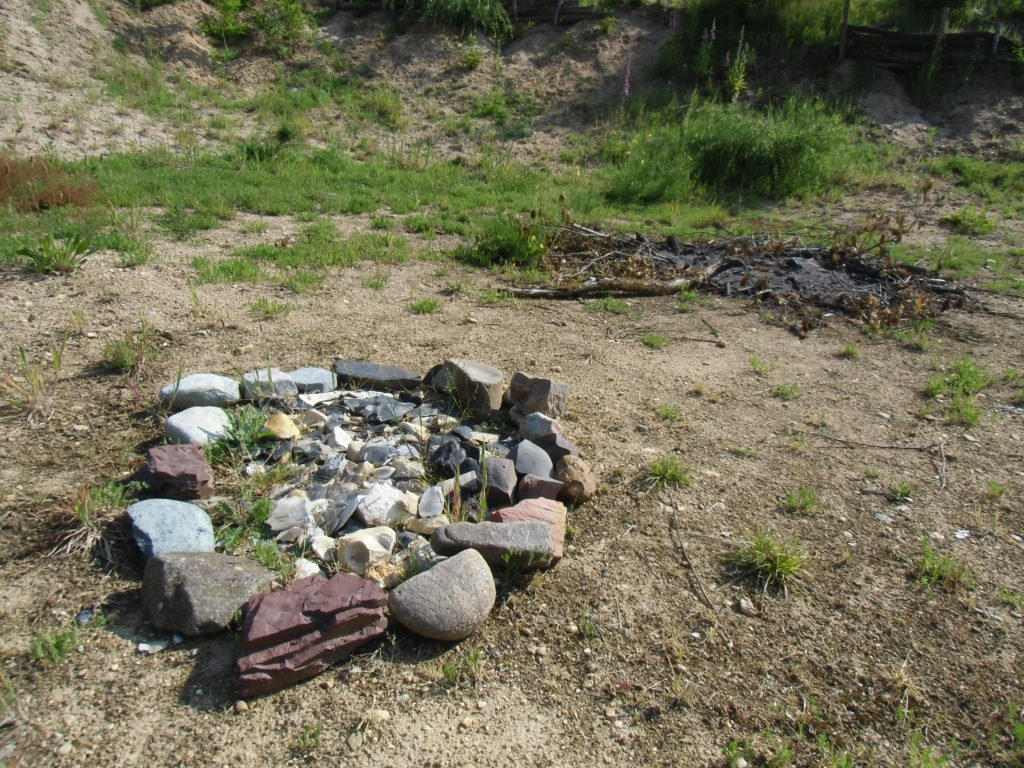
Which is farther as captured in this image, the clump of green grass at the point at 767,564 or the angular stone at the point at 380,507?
the angular stone at the point at 380,507

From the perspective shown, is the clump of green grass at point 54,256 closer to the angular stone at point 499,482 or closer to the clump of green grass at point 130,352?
the clump of green grass at point 130,352

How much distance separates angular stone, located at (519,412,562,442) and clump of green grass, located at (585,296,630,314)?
231 cm

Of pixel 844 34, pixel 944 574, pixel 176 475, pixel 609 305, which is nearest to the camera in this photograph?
pixel 944 574

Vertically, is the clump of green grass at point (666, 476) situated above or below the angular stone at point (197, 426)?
below

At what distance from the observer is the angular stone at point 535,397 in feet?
13.8

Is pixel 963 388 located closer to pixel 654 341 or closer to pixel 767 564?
pixel 654 341

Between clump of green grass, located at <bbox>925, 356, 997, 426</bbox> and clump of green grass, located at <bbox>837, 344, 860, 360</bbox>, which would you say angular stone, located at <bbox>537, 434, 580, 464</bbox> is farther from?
clump of green grass, located at <bbox>837, 344, 860, 360</bbox>

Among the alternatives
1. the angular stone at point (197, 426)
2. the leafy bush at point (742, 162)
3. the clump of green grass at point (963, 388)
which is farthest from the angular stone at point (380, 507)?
the leafy bush at point (742, 162)

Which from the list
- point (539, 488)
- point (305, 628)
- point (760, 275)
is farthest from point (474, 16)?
point (305, 628)

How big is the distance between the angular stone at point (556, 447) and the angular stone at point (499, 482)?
282mm

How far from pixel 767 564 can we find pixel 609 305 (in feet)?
11.3

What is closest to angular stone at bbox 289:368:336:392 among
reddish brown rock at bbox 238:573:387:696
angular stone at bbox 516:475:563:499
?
angular stone at bbox 516:475:563:499

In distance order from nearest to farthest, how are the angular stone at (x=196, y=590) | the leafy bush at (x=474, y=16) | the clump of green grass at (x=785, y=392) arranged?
the angular stone at (x=196, y=590)
the clump of green grass at (x=785, y=392)
the leafy bush at (x=474, y=16)

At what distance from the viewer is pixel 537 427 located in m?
4.02
